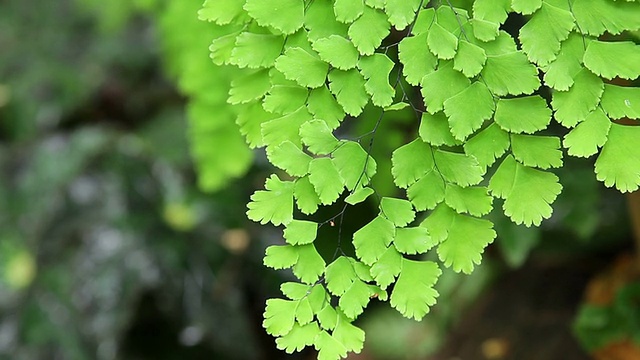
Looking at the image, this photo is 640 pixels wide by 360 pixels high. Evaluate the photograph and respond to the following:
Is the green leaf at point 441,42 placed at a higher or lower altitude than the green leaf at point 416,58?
higher

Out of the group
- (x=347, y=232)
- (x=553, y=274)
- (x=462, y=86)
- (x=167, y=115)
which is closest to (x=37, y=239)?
(x=167, y=115)

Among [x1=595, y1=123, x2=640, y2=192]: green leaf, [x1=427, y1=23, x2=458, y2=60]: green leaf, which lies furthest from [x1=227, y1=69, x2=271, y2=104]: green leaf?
[x1=595, y1=123, x2=640, y2=192]: green leaf

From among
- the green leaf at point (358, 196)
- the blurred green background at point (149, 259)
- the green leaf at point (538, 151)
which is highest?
the green leaf at point (538, 151)

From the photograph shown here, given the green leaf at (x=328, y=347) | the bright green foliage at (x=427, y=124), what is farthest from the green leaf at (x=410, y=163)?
the green leaf at (x=328, y=347)

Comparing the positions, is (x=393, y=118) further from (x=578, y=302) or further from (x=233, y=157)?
(x=578, y=302)

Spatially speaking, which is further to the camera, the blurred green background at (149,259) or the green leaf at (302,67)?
the blurred green background at (149,259)

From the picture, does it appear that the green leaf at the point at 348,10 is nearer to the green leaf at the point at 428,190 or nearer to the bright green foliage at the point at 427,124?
the bright green foliage at the point at 427,124

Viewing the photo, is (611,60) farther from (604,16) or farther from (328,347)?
(328,347)
